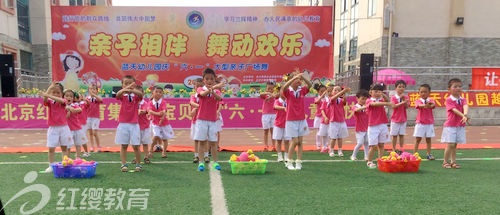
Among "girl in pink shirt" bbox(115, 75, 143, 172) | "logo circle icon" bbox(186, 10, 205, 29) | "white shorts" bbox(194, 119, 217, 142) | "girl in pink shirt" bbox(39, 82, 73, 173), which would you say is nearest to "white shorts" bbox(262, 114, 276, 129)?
"white shorts" bbox(194, 119, 217, 142)

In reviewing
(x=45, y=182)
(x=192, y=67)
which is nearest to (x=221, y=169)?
(x=45, y=182)

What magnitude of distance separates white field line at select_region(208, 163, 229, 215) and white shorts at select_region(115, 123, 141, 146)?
1423 millimetres

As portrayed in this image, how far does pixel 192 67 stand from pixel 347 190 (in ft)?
41.5

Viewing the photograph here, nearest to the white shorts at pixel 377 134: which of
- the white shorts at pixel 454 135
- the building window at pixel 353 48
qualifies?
the white shorts at pixel 454 135

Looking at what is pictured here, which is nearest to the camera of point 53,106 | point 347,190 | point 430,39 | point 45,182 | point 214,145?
point 347,190

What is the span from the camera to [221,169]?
580 centimetres

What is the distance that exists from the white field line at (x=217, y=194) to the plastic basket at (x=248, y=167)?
0.31 m

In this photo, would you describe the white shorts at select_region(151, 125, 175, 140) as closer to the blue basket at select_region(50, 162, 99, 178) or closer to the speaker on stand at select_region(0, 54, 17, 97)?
the blue basket at select_region(50, 162, 99, 178)

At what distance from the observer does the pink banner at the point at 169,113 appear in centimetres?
1282

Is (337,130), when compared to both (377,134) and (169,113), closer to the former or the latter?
(377,134)

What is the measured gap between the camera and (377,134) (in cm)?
596

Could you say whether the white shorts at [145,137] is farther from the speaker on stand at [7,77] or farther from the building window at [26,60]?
the building window at [26,60]

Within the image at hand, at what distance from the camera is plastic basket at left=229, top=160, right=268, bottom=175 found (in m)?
5.31

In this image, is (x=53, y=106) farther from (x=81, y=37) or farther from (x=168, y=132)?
(x=81, y=37)
